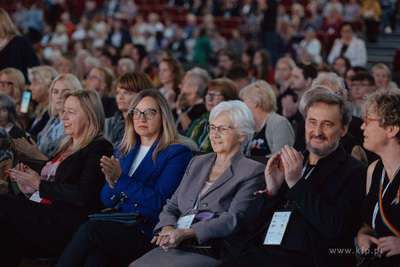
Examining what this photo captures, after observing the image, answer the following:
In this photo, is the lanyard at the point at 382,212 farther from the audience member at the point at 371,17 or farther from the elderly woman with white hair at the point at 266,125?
the audience member at the point at 371,17

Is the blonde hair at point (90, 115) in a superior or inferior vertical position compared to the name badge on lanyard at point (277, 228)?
superior

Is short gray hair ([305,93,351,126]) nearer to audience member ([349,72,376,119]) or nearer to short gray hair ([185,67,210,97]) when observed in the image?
audience member ([349,72,376,119])

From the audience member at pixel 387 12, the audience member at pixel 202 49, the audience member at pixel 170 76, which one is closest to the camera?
the audience member at pixel 170 76

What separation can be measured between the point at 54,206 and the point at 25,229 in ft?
0.70

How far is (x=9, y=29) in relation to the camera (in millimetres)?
6637

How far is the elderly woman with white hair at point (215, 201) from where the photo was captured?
3.13m

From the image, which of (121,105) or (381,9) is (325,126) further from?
(381,9)

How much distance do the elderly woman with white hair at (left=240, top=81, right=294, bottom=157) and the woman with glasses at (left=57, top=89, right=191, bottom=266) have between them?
3.16 feet

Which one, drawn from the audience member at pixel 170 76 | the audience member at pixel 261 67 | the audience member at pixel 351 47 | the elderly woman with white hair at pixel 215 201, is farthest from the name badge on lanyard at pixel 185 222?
the audience member at pixel 351 47

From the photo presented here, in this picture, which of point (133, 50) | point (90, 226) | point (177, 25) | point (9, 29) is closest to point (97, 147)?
point (90, 226)

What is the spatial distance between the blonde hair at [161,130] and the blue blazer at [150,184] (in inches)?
1.8

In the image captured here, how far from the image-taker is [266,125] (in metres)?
4.67

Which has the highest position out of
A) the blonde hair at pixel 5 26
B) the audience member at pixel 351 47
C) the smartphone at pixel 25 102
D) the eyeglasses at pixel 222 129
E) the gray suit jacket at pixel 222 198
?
the blonde hair at pixel 5 26

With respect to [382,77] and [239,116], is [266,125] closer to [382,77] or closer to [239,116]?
[239,116]
